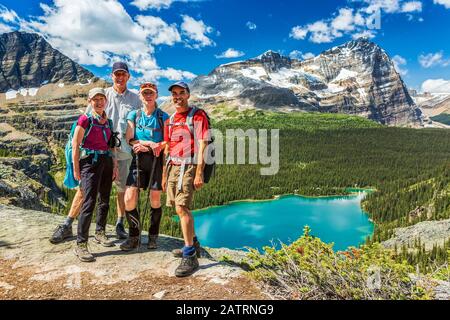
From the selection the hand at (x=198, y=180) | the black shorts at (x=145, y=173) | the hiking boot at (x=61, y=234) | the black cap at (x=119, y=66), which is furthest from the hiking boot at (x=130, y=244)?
the black cap at (x=119, y=66)

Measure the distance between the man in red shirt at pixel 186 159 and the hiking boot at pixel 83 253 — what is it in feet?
6.18

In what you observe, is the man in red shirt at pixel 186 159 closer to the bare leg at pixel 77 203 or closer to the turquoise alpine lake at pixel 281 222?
the bare leg at pixel 77 203

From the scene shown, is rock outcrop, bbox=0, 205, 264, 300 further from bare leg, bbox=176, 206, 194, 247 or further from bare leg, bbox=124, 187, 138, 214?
bare leg, bbox=124, 187, 138, 214

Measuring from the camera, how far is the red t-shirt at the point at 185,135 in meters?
6.71

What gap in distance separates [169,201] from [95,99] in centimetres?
255

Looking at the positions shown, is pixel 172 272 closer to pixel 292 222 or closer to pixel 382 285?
pixel 382 285

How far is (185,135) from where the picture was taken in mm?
6832

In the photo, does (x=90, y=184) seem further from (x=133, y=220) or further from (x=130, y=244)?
(x=130, y=244)

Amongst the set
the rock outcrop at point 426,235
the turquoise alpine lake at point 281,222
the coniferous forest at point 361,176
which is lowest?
the turquoise alpine lake at point 281,222

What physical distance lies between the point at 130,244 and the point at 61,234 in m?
1.66

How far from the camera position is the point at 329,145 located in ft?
Result: 572

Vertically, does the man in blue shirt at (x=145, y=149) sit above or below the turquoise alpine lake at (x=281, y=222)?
Result: above

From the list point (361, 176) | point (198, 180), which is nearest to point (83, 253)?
point (198, 180)

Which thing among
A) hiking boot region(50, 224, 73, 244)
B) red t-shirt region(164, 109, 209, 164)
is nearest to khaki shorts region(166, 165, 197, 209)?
red t-shirt region(164, 109, 209, 164)
